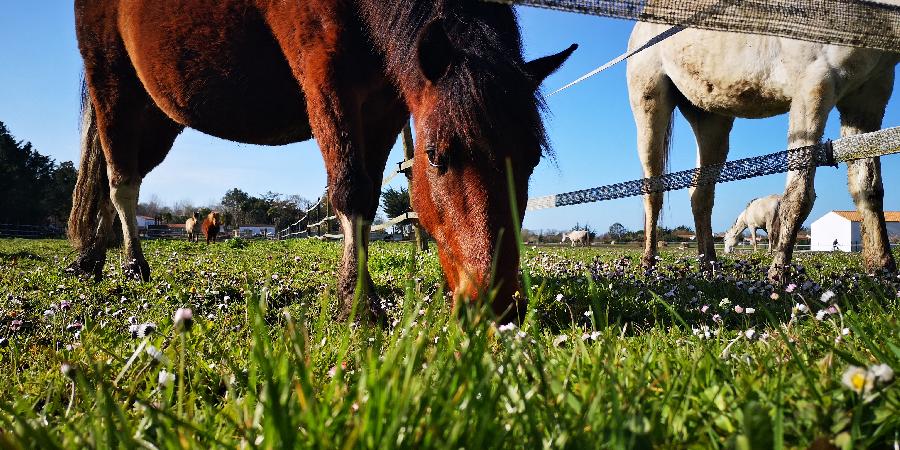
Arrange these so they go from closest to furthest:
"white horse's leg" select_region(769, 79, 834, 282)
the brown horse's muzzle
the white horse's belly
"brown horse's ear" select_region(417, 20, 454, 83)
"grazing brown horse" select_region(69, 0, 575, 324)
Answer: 1. the brown horse's muzzle
2. "grazing brown horse" select_region(69, 0, 575, 324)
3. "brown horse's ear" select_region(417, 20, 454, 83)
4. "white horse's leg" select_region(769, 79, 834, 282)
5. the white horse's belly

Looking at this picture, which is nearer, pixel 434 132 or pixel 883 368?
pixel 883 368

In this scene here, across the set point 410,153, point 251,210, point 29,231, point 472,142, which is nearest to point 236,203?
point 251,210

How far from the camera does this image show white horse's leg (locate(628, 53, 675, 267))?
281 inches

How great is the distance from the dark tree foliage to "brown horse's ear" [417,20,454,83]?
2367 inches

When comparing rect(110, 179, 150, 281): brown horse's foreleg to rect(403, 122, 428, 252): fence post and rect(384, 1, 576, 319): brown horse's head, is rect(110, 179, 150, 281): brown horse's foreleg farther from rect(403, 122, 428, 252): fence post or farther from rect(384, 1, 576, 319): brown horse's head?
rect(403, 122, 428, 252): fence post

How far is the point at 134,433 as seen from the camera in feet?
3.49

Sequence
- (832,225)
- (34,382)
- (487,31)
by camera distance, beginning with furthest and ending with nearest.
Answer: (832,225), (487,31), (34,382)

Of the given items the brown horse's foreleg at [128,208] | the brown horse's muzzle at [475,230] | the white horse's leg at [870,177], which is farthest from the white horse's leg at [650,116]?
the brown horse's foreleg at [128,208]

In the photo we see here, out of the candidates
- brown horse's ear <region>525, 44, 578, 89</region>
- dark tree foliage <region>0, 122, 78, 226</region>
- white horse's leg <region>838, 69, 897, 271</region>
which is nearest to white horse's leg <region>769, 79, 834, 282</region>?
white horse's leg <region>838, 69, 897, 271</region>

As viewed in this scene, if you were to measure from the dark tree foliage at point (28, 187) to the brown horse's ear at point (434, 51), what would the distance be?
60.1m

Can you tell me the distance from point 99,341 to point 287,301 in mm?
1665

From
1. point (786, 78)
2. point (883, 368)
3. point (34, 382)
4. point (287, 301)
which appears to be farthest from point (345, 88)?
point (786, 78)

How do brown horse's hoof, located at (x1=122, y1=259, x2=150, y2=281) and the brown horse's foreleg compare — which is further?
the brown horse's foreleg

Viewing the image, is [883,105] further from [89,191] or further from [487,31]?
[89,191]
